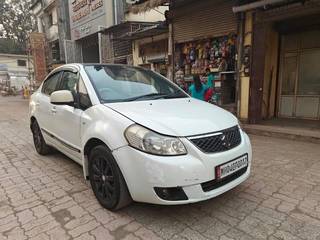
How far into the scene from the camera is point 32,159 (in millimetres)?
4742

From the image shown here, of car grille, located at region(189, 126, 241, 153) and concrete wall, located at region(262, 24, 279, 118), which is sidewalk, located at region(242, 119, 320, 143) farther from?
car grille, located at region(189, 126, 241, 153)

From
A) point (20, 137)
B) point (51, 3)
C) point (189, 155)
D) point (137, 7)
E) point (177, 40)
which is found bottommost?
point (20, 137)

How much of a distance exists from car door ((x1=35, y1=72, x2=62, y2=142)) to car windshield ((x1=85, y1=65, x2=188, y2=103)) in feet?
3.51

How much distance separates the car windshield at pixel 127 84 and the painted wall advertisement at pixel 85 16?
1093 centimetres

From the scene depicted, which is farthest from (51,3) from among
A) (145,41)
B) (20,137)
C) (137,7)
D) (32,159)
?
(32,159)

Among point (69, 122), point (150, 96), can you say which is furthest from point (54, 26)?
point (150, 96)

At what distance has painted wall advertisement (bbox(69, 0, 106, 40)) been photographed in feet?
45.1

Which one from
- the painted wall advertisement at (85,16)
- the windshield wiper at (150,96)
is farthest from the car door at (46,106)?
the painted wall advertisement at (85,16)

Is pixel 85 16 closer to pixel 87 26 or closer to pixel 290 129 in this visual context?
pixel 87 26

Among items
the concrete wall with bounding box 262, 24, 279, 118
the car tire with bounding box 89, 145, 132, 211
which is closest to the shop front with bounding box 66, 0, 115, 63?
the concrete wall with bounding box 262, 24, 279, 118

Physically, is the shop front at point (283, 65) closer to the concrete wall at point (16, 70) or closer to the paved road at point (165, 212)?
the paved road at point (165, 212)

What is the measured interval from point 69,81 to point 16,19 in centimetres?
4361

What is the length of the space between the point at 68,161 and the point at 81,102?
180 centimetres

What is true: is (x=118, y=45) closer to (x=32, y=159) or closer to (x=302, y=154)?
(x=32, y=159)
